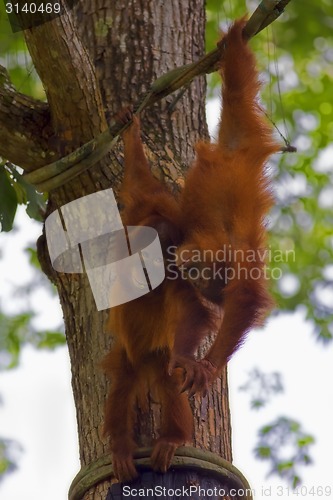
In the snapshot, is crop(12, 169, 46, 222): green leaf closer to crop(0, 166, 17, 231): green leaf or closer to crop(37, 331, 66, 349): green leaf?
crop(0, 166, 17, 231): green leaf

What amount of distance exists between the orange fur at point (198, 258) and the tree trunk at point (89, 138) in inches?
3.5

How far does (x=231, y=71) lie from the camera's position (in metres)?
3.77

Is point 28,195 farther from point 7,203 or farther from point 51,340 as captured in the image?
point 51,340

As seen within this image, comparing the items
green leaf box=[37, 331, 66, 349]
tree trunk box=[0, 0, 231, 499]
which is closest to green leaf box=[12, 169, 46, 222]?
tree trunk box=[0, 0, 231, 499]

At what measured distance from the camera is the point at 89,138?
3.73 metres

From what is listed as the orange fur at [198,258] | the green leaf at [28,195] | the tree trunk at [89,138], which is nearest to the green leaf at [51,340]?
the green leaf at [28,195]

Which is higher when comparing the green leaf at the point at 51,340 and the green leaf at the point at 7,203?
the green leaf at the point at 51,340

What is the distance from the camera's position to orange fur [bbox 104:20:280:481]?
3.47m

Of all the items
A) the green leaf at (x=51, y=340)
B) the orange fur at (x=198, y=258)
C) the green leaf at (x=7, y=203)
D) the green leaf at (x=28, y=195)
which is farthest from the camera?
the green leaf at (x=51, y=340)

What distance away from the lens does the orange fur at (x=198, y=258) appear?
3.47 m

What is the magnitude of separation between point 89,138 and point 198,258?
71 centimetres

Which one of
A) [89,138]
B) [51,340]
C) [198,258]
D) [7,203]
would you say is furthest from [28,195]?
[51,340]

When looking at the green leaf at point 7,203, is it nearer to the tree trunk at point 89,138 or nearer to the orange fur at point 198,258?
the tree trunk at point 89,138

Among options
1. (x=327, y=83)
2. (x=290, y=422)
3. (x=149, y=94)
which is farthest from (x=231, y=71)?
(x=290, y=422)
